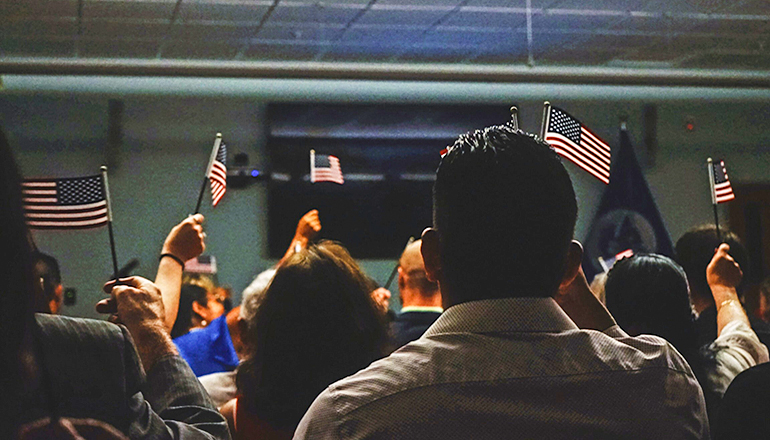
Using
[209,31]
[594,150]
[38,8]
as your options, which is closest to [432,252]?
[594,150]

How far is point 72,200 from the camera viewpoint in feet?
9.98

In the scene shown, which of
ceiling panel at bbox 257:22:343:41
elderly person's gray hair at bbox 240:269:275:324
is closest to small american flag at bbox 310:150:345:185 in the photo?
ceiling panel at bbox 257:22:343:41

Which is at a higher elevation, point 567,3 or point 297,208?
point 567,3

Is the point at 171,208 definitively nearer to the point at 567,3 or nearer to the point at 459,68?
the point at 459,68

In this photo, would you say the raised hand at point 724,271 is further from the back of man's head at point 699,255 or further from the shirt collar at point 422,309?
→ the shirt collar at point 422,309

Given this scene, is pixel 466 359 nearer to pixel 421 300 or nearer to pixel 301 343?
pixel 301 343

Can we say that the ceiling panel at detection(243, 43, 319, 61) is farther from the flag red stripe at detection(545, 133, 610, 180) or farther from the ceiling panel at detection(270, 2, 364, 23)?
the flag red stripe at detection(545, 133, 610, 180)

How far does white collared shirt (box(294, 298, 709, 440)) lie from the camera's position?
1021mm

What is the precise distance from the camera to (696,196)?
9242 mm

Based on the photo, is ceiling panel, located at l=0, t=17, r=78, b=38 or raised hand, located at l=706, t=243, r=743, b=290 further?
ceiling panel, located at l=0, t=17, r=78, b=38

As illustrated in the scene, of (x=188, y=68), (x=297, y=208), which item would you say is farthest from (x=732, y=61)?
(x=188, y=68)

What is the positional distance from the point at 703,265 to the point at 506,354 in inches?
78.2

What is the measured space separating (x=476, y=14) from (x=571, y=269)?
558 centimetres

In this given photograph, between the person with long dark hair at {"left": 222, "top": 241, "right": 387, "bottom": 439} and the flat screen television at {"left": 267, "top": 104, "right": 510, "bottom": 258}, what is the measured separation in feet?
21.1
